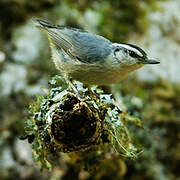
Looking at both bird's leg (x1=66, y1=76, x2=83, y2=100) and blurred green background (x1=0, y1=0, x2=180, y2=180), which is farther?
blurred green background (x1=0, y1=0, x2=180, y2=180)

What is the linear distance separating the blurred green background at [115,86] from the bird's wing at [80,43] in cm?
62

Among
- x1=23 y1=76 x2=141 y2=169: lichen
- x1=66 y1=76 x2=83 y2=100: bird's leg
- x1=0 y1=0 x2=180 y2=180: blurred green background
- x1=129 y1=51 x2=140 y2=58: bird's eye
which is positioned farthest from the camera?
x1=0 y1=0 x2=180 y2=180: blurred green background

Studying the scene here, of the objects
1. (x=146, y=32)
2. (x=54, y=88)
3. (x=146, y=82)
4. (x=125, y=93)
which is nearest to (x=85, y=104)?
(x=54, y=88)

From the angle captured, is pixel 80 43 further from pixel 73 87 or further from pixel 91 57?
pixel 73 87

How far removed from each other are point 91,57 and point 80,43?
0.12 m

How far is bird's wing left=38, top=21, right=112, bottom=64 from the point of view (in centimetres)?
174

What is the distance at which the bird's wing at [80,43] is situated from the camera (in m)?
1.74

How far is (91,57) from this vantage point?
5.72 feet

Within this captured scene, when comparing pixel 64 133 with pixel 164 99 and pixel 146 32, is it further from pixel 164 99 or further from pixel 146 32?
pixel 146 32

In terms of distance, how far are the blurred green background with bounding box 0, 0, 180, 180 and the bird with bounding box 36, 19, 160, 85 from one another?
0.60 m

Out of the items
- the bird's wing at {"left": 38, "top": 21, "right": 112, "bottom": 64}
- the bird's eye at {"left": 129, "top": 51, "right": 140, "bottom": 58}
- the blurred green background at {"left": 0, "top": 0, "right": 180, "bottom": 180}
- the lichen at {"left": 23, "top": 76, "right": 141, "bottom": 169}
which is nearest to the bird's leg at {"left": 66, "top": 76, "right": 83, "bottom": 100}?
the lichen at {"left": 23, "top": 76, "right": 141, "bottom": 169}

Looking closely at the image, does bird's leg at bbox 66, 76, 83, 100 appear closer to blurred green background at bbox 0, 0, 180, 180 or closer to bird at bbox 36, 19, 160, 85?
bird at bbox 36, 19, 160, 85

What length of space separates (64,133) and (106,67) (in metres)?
0.53

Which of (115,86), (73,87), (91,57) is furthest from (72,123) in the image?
(115,86)
